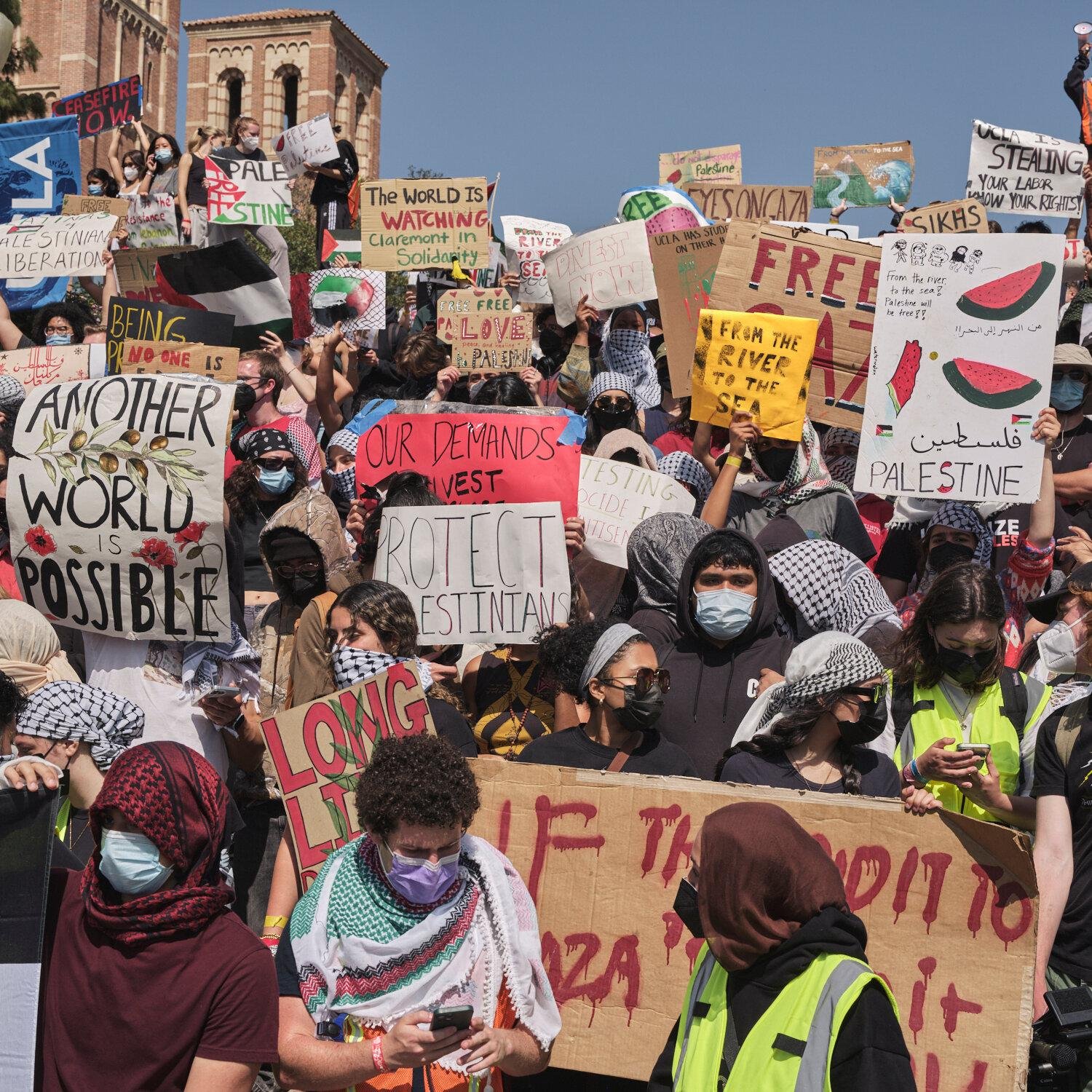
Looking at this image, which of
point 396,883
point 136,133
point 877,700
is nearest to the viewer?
point 396,883

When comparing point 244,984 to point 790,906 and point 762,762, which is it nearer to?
point 790,906

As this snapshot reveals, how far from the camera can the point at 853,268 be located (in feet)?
22.8

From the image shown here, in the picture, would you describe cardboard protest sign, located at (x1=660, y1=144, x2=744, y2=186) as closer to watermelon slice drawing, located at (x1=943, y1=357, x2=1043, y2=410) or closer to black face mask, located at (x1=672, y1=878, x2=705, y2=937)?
watermelon slice drawing, located at (x1=943, y1=357, x2=1043, y2=410)

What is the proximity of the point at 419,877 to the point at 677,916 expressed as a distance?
46.1 inches

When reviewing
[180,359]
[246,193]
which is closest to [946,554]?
[180,359]

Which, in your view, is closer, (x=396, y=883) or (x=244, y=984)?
(x=244, y=984)

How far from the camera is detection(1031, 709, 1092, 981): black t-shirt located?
3.70 metres

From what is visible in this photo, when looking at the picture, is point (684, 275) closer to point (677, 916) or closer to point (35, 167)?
point (677, 916)

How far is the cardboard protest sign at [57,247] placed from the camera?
36.0ft

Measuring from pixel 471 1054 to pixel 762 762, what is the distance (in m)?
1.38

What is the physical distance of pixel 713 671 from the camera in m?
4.73

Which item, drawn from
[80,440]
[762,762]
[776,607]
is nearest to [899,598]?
[776,607]

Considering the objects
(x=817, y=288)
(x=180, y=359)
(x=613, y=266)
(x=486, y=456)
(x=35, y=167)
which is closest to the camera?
(x=486, y=456)

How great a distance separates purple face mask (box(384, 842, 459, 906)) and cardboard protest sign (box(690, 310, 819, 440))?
140 inches
